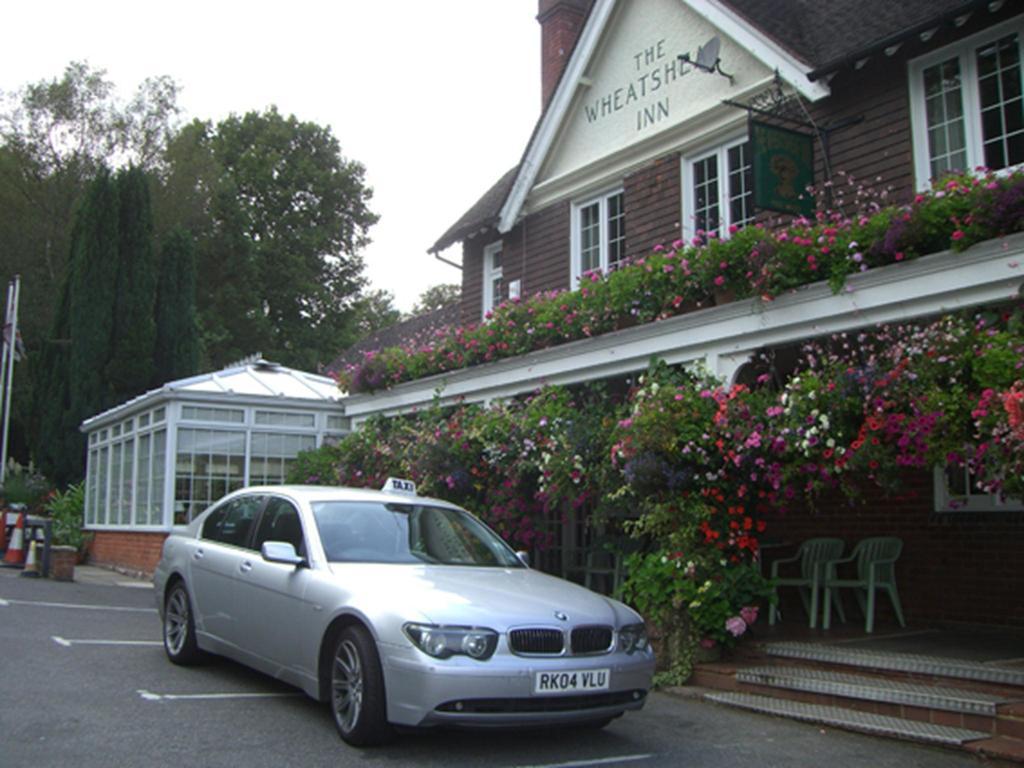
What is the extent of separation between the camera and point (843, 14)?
11914 mm

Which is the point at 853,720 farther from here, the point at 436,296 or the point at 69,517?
the point at 436,296

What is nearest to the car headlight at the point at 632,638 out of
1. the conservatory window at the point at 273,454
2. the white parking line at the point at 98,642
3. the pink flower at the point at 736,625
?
the pink flower at the point at 736,625

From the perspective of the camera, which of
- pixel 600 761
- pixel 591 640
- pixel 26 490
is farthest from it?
→ pixel 26 490

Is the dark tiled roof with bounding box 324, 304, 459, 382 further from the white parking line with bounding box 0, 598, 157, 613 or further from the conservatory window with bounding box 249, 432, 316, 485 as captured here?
the white parking line with bounding box 0, 598, 157, 613

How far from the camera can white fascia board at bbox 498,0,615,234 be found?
14.2 meters

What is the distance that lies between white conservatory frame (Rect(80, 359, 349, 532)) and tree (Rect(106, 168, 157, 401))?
24.0ft

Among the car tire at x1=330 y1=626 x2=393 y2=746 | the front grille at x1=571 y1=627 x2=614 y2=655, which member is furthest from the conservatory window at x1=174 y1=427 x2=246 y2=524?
the front grille at x1=571 y1=627 x2=614 y2=655

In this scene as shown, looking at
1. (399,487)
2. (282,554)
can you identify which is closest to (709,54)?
(399,487)

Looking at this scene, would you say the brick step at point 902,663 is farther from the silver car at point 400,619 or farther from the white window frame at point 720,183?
the white window frame at point 720,183

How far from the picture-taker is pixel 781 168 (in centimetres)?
1052

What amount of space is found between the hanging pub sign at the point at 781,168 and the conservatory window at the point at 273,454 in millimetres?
9878

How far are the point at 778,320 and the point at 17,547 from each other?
1497 centimetres

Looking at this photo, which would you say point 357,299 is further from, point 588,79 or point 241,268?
point 588,79

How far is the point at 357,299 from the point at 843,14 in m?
32.4
